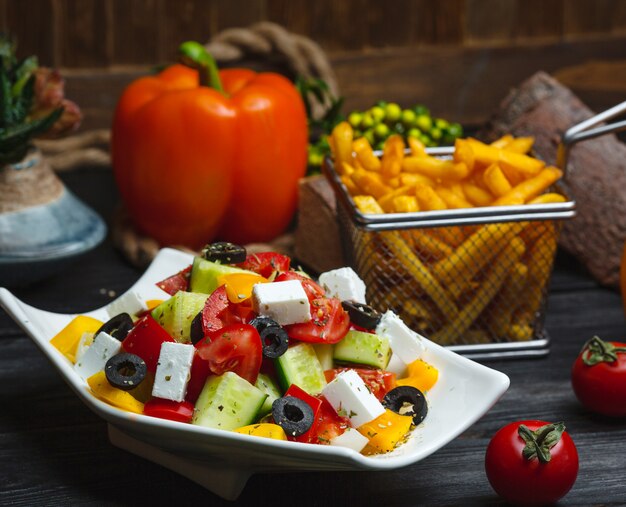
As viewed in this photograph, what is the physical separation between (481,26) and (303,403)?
2211mm

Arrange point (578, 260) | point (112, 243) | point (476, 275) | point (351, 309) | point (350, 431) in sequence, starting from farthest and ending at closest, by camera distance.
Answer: point (112, 243) < point (578, 260) < point (476, 275) < point (351, 309) < point (350, 431)

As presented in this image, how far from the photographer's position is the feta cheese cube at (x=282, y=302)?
1.27 metres

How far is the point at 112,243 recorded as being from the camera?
2.34 metres

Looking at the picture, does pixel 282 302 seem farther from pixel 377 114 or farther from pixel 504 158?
pixel 377 114

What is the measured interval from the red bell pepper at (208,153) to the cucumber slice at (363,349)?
0.89 m

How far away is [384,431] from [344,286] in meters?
0.27

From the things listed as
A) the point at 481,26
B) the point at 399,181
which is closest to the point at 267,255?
the point at 399,181

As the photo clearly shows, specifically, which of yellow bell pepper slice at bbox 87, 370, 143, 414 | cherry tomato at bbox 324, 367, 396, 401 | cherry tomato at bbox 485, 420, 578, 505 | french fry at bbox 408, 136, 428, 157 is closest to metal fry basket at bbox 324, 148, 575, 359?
french fry at bbox 408, 136, 428, 157

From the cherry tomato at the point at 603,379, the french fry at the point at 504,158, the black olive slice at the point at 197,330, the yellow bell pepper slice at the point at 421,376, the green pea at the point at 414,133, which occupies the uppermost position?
the french fry at the point at 504,158

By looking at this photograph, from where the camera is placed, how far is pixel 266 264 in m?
1.46

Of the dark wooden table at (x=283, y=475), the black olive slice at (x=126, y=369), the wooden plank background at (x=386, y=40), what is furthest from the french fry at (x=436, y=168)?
the wooden plank background at (x=386, y=40)

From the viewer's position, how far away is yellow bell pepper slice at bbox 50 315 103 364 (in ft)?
4.53

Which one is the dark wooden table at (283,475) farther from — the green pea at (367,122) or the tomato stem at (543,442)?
the green pea at (367,122)

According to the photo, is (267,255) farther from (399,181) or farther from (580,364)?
(580,364)
